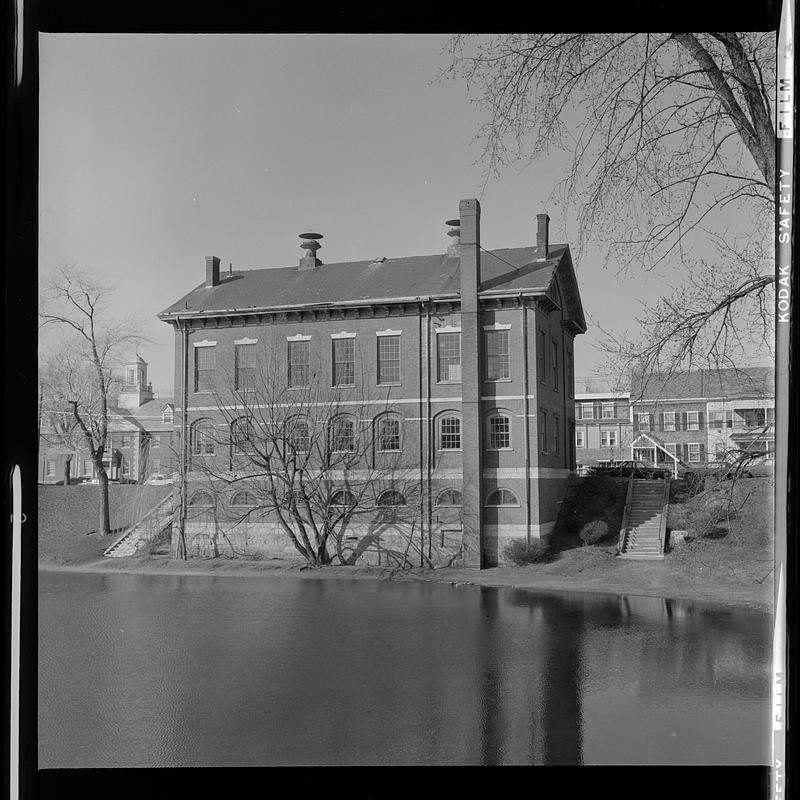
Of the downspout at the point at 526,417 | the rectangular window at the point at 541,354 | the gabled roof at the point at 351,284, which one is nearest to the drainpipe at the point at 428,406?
the gabled roof at the point at 351,284

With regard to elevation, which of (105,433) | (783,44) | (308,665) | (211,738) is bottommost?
(211,738)

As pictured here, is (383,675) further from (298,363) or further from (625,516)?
(298,363)

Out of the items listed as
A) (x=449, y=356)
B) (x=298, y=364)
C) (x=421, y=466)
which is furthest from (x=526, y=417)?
(x=298, y=364)

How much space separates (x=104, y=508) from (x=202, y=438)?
2.67 ft

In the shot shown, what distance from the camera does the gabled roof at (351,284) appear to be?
4.91m

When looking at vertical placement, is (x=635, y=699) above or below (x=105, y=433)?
below

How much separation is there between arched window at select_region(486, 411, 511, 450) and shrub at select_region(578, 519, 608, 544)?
726 millimetres

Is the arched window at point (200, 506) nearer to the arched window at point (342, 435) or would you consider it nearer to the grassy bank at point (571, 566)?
the grassy bank at point (571, 566)
